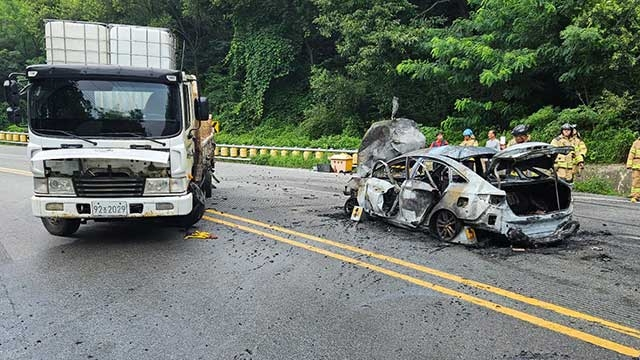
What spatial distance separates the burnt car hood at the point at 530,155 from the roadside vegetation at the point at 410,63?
22.9ft

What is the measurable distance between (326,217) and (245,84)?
23.8 meters

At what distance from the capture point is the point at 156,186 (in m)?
6.88

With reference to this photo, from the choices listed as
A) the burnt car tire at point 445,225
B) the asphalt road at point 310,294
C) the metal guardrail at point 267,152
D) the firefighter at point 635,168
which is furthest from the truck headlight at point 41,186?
the metal guardrail at point 267,152

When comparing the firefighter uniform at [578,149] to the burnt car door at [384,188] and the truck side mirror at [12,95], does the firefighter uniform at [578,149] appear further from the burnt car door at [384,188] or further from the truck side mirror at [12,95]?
the truck side mirror at [12,95]

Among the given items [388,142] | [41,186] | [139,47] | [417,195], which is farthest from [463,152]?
[41,186]

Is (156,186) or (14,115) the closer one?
(156,186)

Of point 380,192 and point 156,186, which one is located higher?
point 156,186

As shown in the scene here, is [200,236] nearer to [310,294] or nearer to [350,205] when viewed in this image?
[350,205]

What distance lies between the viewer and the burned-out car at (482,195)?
265 inches

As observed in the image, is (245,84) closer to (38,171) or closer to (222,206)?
(222,206)

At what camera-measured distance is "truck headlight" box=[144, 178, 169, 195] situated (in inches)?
269

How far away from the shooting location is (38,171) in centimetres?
664

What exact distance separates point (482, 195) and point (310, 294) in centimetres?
285

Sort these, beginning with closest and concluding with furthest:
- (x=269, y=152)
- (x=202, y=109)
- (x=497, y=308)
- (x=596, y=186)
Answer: (x=497, y=308)
(x=202, y=109)
(x=596, y=186)
(x=269, y=152)
